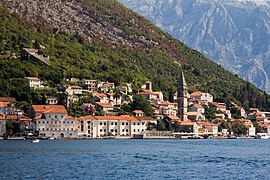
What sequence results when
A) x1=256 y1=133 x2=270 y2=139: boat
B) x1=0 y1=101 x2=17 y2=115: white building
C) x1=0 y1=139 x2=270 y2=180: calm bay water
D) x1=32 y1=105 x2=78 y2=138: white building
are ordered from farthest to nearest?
x1=256 y1=133 x2=270 y2=139: boat < x1=0 y1=101 x2=17 y2=115: white building < x1=32 y1=105 x2=78 y2=138: white building < x1=0 y1=139 x2=270 y2=180: calm bay water

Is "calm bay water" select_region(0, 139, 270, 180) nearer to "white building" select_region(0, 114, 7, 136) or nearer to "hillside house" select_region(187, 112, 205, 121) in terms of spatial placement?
"white building" select_region(0, 114, 7, 136)

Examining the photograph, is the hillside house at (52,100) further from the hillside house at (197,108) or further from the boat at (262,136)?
the boat at (262,136)

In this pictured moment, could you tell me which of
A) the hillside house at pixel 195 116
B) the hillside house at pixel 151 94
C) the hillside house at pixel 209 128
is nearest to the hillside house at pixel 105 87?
the hillside house at pixel 151 94

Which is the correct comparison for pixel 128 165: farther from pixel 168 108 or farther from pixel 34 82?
pixel 168 108

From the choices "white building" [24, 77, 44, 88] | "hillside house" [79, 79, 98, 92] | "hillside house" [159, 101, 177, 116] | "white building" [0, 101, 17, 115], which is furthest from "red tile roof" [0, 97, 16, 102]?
"hillside house" [159, 101, 177, 116]

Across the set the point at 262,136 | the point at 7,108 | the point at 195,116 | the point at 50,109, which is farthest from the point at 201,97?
the point at 7,108

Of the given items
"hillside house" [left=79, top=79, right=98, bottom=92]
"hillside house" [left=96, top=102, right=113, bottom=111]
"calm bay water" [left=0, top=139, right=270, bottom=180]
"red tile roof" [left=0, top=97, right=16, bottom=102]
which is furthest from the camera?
"hillside house" [left=79, top=79, right=98, bottom=92]

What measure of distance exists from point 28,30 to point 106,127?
56.7 metres

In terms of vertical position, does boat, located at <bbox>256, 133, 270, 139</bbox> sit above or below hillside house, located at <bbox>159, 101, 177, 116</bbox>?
below

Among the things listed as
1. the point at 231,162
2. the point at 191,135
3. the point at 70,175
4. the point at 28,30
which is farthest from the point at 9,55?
the point at 70,175

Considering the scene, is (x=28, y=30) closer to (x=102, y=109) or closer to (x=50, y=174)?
(x=102, y=109)

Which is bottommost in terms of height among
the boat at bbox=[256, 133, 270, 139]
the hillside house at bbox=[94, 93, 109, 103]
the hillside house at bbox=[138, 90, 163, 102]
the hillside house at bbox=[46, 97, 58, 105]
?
the boat at bbox=[256, 133, 270, 139]

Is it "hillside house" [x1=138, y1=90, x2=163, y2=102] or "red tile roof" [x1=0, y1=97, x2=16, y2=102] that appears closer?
"red tile roof" [x1=0, y1=97, x2=16, y2=102]

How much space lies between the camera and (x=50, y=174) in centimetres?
6000
